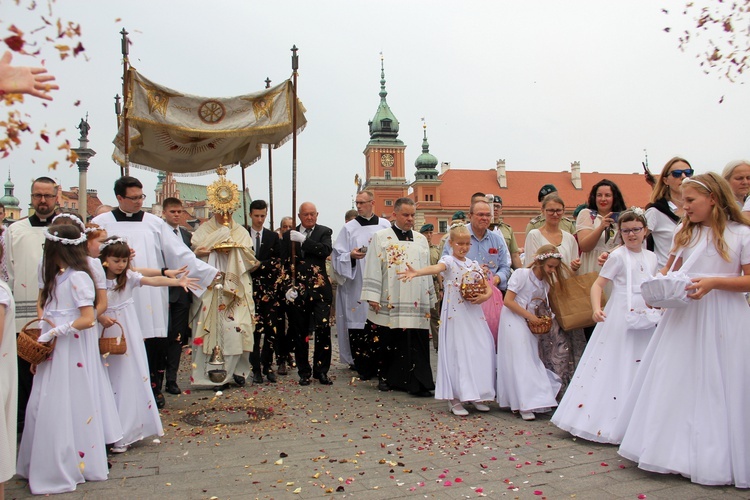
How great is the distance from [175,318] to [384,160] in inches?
3229

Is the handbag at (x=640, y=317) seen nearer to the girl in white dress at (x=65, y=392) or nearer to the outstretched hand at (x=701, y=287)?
the outstretched hand at (x=701, y=287)

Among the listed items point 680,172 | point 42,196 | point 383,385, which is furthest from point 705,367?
point 42,196

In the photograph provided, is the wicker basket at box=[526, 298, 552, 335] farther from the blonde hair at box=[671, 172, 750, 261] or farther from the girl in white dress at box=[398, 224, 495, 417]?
the blonde hair at box=[671, 172, 750, 261]

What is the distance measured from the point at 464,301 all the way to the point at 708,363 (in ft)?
9.13

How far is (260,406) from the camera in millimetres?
6770

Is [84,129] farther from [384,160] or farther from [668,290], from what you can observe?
[384,160]

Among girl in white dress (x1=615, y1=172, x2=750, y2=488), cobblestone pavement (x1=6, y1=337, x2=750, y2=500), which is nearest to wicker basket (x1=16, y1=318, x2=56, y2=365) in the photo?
cobblestone pavement (x1=6, y1=337, x2=750, y2=500)

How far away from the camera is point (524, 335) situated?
21.1 feet

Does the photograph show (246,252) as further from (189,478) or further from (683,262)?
(683,262)

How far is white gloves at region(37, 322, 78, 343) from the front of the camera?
14.4 feet

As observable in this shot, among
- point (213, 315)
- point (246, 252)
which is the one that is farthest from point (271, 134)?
point (213, 315)

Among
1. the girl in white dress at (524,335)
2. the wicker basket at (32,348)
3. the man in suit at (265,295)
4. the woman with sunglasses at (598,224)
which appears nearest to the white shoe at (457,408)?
the girl in white dress at (524,335)

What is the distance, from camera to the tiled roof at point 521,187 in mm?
75875

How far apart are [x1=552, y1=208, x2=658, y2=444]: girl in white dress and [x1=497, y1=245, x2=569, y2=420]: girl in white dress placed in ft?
2.72
